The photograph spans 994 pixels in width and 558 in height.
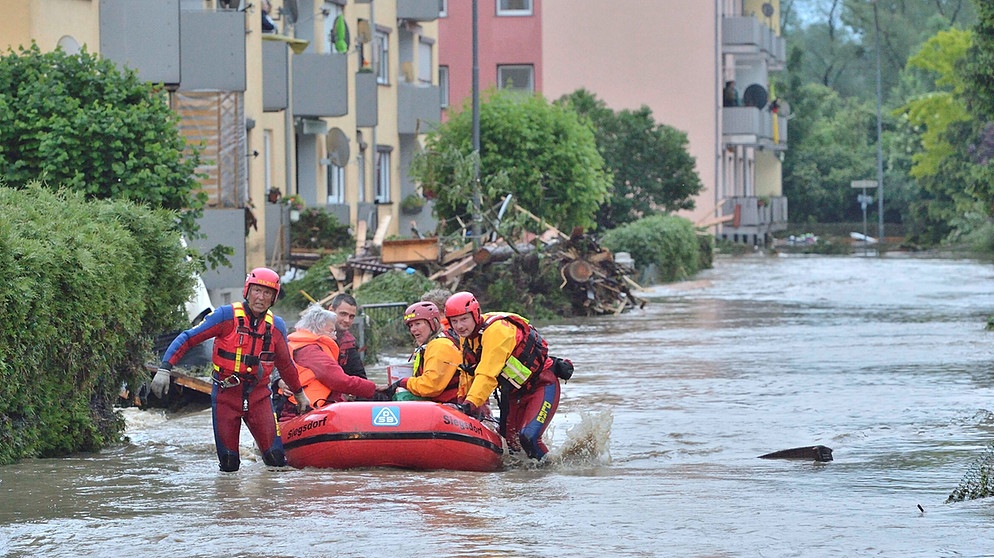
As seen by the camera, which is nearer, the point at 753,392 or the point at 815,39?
the point at 753,392

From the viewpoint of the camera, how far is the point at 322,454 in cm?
1314

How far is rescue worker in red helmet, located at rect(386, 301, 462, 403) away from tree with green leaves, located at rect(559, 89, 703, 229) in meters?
38.8

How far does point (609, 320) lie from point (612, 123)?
2292 cm

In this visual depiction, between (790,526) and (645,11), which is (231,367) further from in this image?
(645,11)

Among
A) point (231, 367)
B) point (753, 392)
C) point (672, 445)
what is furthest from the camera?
point (753, 392)

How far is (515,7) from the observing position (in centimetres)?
6091

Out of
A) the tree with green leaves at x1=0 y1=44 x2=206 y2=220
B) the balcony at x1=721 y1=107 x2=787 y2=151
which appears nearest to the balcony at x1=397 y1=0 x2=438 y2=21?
the balcony at x1=721 y1=107 x2=787 y2=151

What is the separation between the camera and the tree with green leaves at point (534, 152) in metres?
38.5

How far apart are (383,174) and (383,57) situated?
2761mm

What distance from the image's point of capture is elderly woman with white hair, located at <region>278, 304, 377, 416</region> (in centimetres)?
1355

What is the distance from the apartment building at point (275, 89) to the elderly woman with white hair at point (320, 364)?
23.6 feet

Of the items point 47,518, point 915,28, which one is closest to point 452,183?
point 47,518

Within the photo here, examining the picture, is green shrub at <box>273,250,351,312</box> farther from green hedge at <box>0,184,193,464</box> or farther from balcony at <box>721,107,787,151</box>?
balcony at <box>721,107,787,151</box>

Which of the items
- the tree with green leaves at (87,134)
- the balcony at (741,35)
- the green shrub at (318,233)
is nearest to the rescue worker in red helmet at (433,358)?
the tree with green leaves at (87,134)
